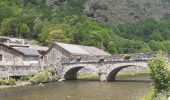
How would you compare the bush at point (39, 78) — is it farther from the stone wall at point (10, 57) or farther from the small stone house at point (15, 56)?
the stone wall at point (10, 57)

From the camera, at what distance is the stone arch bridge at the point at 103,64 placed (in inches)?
2827

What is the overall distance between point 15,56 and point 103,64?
54.7 ft

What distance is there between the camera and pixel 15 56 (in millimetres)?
78312

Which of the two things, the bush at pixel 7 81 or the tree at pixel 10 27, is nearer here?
the bush at pixel 7 81

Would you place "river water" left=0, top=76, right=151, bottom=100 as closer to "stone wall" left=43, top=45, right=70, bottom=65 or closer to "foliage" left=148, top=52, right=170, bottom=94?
"foliage" left=148, top=52, right=170, bottom=94

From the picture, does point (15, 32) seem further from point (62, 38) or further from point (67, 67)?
point (67, 67)

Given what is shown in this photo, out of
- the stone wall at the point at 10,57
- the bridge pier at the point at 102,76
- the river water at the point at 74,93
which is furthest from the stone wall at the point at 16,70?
the bridge pier at the point at 102,76

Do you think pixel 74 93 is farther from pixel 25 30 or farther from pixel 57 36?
pixel 25 30

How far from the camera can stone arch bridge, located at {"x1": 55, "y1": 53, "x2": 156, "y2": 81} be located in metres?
71.8

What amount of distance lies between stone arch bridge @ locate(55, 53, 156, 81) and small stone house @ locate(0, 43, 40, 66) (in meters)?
5.88

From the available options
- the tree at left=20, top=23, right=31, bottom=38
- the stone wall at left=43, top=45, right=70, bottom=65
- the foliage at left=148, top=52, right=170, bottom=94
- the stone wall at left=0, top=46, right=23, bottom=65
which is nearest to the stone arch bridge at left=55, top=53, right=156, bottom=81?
the stone wall at left=43, top=45, right=70, bottom=65

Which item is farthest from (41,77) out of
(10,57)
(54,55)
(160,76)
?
(160,76)

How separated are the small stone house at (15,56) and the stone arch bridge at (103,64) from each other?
19.3 feet

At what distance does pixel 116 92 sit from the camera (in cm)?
5653
